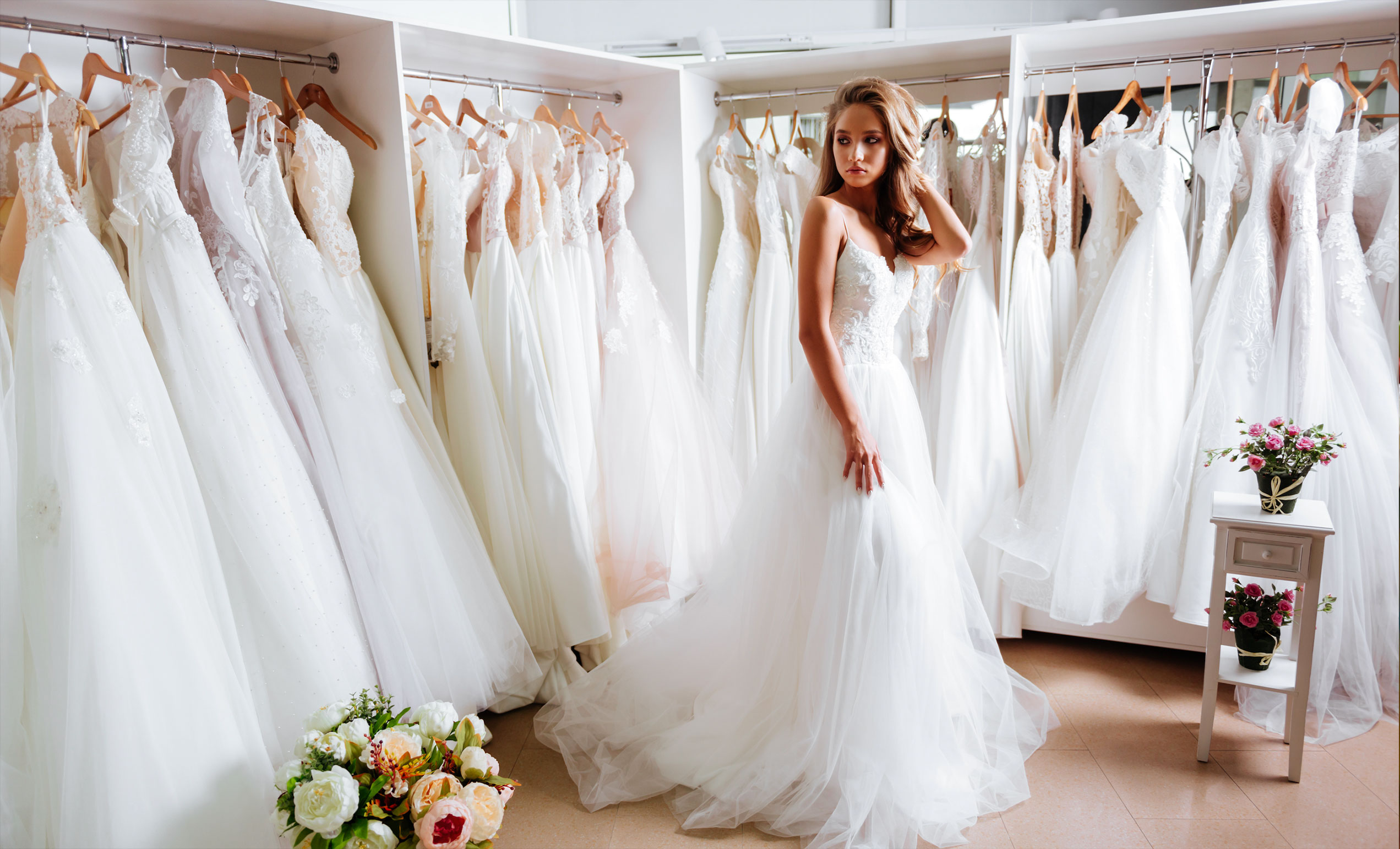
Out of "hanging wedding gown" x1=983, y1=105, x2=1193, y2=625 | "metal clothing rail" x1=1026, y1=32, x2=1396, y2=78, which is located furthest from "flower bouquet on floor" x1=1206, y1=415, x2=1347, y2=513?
"metal clothing rail" x1=1026, y1=32, x2=1396, y2=78

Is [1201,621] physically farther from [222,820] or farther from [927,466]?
[222,820]

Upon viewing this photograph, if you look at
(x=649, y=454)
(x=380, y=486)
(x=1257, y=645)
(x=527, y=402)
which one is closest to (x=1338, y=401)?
(x=1257, y=645)

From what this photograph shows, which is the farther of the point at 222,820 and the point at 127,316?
the point at 127,316

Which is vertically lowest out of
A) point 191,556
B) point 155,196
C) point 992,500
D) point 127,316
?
point 992,500

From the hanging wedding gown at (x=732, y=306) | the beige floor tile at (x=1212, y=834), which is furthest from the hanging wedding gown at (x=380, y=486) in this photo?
the beige floor tile at (x=1212, y=834)

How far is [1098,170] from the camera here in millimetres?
2732

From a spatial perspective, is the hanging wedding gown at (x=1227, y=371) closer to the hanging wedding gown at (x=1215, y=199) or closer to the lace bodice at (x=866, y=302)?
the hanging wedding gown at (x=1215, y=199)

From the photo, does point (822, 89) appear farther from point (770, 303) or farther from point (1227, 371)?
point (1227, 371)

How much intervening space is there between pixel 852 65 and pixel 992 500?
61.7 inches

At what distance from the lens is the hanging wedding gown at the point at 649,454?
9.06 ft

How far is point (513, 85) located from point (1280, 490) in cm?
250

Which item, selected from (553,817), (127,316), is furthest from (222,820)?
(127,316)

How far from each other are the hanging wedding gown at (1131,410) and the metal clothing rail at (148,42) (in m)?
2.42

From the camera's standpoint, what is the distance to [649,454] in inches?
109
